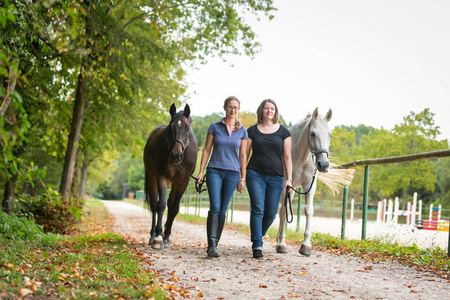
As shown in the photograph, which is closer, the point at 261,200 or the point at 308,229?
the point at 261,200

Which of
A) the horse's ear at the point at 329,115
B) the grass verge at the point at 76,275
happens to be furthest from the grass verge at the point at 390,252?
the grass verge at the point at 76,275

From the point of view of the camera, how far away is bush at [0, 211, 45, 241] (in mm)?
6266

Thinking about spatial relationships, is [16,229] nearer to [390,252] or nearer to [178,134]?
[178,134]

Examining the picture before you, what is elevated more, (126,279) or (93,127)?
(93,127)

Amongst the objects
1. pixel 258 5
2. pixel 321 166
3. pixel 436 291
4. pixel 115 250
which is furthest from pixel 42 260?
pixel 258 5

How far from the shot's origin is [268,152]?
226 inches

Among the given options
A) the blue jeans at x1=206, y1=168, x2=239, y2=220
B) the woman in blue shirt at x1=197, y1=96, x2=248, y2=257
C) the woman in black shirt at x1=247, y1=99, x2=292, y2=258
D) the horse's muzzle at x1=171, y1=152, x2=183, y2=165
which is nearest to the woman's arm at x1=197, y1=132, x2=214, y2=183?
the woman in blue shirt at x1=197, y1=96, x2=248, y2=257

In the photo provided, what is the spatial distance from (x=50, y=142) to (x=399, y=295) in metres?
9.11

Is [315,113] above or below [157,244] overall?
above

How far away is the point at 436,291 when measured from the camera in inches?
150

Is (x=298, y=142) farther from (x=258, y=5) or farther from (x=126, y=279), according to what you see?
(x=258, y=5)

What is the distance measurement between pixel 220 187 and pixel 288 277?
1697 mm

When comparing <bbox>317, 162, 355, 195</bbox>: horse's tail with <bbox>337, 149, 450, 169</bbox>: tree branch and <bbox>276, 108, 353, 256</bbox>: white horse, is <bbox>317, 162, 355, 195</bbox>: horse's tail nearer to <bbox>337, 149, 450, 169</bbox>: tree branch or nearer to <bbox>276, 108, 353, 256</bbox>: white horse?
<bbox>337, 149, 450, 169</bbox>: tree branch

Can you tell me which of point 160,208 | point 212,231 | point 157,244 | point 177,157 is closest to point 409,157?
point 212,231
